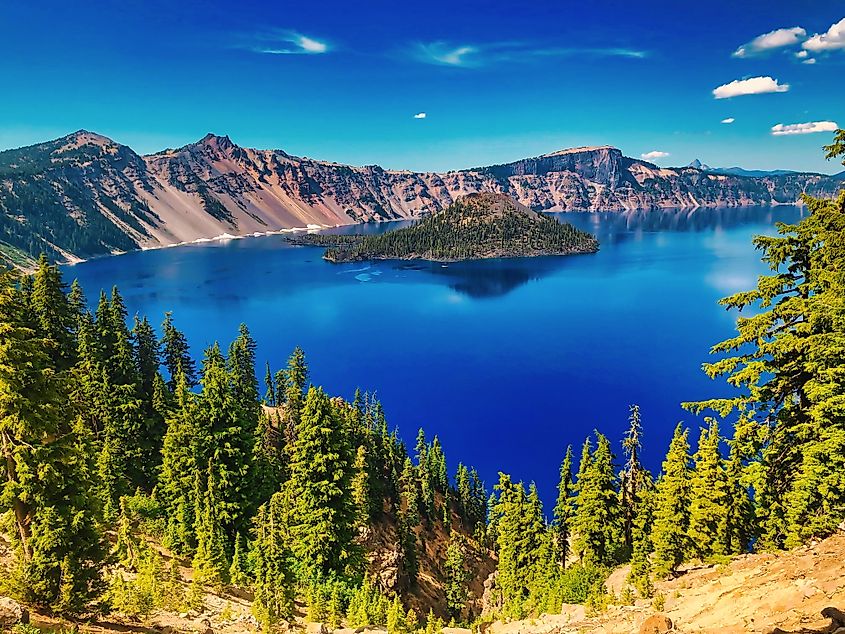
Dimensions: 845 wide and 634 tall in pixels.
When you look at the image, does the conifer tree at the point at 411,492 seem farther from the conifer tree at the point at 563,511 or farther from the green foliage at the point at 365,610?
the green foliage at the point at 365,610

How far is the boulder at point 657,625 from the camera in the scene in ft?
50.6

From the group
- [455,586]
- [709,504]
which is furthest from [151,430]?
[709,504]

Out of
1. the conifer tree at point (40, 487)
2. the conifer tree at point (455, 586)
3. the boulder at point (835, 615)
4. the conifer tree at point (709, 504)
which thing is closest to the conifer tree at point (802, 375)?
the boulder at point (835, 615)

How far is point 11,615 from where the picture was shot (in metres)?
15.3

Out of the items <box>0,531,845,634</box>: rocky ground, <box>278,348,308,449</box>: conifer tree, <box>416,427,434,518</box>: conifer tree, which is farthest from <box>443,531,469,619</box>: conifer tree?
<box>0,531,845,634</box>: rocky ground

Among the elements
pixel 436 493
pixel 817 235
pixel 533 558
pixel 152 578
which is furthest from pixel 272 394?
pixel 817 235

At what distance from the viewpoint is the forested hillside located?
18875 millimetres

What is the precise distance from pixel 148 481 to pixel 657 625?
4552 centimetres

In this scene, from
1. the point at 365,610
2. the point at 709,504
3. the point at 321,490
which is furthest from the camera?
the point at 709,504

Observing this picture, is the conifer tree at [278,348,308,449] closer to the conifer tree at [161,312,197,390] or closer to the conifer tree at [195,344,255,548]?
the conifer tree at [161,312,197,390]

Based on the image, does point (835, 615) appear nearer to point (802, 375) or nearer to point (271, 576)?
point (802, 375)

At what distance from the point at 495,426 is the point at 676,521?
220 feet

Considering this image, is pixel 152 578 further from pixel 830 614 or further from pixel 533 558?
pixel 533 558

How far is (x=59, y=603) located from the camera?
18.5 m
